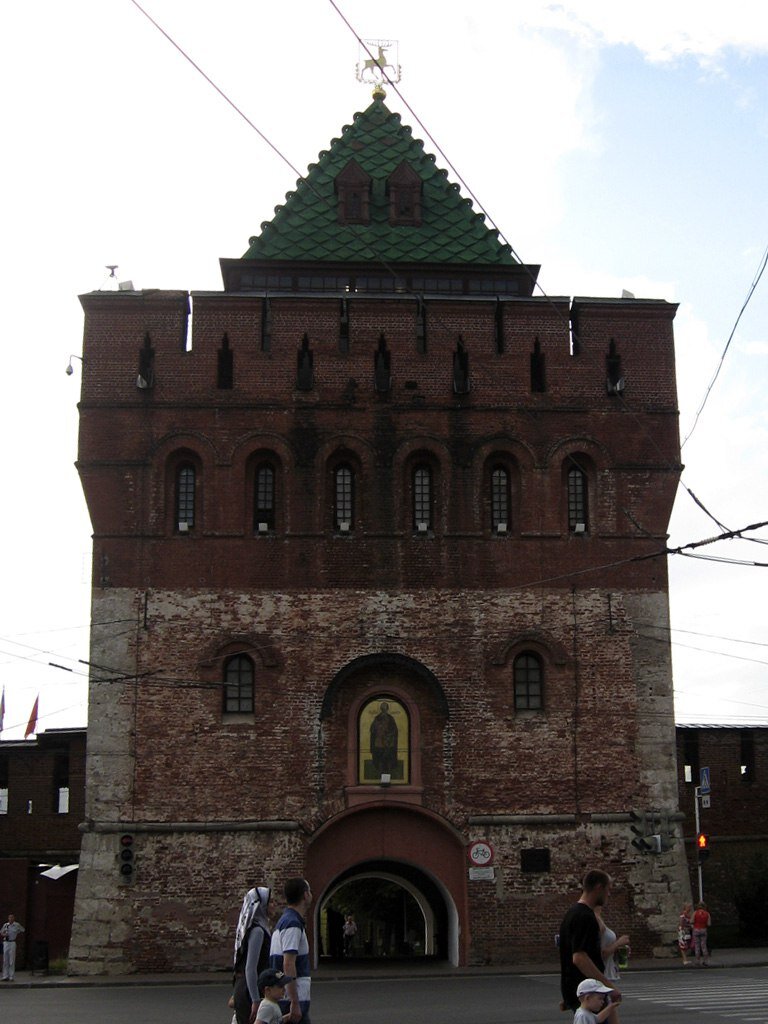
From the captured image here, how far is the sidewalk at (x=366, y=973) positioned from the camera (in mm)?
25219

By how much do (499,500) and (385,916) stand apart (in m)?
29.8

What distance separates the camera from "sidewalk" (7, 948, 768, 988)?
25.2 metres

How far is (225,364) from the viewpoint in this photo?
97.0ft

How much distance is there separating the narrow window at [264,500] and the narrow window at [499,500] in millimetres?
4462

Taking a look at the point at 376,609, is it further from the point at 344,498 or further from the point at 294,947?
the point at 294,947

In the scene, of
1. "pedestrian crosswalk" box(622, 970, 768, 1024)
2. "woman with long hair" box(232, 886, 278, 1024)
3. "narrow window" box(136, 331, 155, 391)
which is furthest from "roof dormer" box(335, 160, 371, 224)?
"woman with long hair" box(232, 886, 278, 1024)

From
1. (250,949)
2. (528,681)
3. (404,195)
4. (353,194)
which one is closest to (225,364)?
(353,194)

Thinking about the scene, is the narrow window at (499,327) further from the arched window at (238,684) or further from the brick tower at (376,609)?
the arched window at (238,684)

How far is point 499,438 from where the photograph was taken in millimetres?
29219

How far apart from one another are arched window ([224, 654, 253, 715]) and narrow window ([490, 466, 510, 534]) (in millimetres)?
5665

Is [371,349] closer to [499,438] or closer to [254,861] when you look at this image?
[499,438]

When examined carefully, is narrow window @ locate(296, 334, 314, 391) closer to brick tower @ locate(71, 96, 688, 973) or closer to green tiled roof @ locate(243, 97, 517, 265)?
brick tower @ locate(71, 96, 688, 973)

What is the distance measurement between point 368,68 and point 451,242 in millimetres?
6147

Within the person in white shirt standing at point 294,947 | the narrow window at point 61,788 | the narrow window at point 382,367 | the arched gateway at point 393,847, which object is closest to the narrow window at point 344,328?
the narrow window at point 382,367
